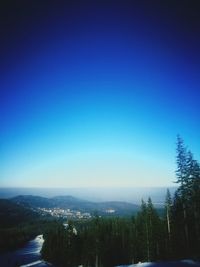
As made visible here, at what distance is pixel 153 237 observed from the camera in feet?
162

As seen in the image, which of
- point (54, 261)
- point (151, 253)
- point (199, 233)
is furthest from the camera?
point (54, 261)

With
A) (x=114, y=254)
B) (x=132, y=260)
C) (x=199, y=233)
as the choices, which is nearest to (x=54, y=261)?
(x=114, y=254)

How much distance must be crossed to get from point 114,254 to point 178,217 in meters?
30.2

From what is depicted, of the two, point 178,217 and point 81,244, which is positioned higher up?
point 178,217

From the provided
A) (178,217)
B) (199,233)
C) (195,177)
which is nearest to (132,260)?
(178,217)

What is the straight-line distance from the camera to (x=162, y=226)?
49875 mm

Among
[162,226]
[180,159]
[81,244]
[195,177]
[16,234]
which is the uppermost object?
[180,159]

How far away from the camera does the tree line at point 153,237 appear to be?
3972 centimetres

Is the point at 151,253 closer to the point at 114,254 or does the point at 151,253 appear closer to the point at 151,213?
the point at 151,213

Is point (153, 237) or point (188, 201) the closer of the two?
point (188, 201)

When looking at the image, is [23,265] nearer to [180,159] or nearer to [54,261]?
[54,261]

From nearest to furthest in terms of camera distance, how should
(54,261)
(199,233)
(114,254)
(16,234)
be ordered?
(199,233)
(114,254)
(54,261)
(16,234)

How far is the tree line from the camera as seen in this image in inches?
1564

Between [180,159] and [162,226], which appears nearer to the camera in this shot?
[180,159]
